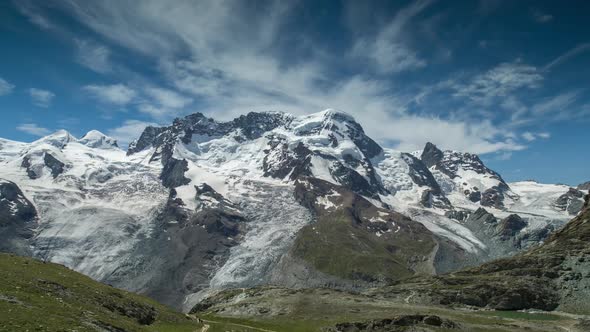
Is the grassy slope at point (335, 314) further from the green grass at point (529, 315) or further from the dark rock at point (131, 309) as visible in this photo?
the dark rock at point (131, 309)

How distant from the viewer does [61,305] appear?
187 feet

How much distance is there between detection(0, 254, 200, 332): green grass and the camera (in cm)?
4847

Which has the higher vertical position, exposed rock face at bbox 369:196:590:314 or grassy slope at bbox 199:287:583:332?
exposed rock face at bbox 369:196:590:314

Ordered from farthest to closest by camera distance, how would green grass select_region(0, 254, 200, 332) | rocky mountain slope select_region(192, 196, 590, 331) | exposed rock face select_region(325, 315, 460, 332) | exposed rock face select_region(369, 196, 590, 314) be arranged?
exposed rock face select_region(369, 196, 590, 314), rocky mountain slope select_region(192, 196, 590, 331), exposed rock face select_region(325, 315, 460, 332), green grass select_region(0, 254, 200, 332)

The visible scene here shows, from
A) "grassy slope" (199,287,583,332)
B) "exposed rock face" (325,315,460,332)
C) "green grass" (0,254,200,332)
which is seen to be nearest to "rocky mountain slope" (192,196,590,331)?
"exposed rock face" (325,315,460,332)

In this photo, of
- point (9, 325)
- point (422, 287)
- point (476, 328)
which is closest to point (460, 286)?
point (422, 287)

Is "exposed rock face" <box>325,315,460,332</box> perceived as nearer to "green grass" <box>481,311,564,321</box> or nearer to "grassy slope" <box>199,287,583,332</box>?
"grassy slope" <box>199,287,583,332</box>

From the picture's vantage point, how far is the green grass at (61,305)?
4847cm

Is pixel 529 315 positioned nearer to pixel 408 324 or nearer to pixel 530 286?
pixel 530 286

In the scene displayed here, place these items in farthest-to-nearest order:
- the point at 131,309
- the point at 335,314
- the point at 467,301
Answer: the point at 467,301 < the point at 335,314 < the point at 131,309

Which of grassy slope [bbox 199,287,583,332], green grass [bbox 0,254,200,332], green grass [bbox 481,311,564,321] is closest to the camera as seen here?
green grass [bbox 0,254,200,332]

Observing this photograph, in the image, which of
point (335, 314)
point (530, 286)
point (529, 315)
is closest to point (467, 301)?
point (530, 286)

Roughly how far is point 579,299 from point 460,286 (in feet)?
126

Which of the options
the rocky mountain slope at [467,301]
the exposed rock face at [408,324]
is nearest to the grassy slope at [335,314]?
the rocky mountain slope at [467,301]
